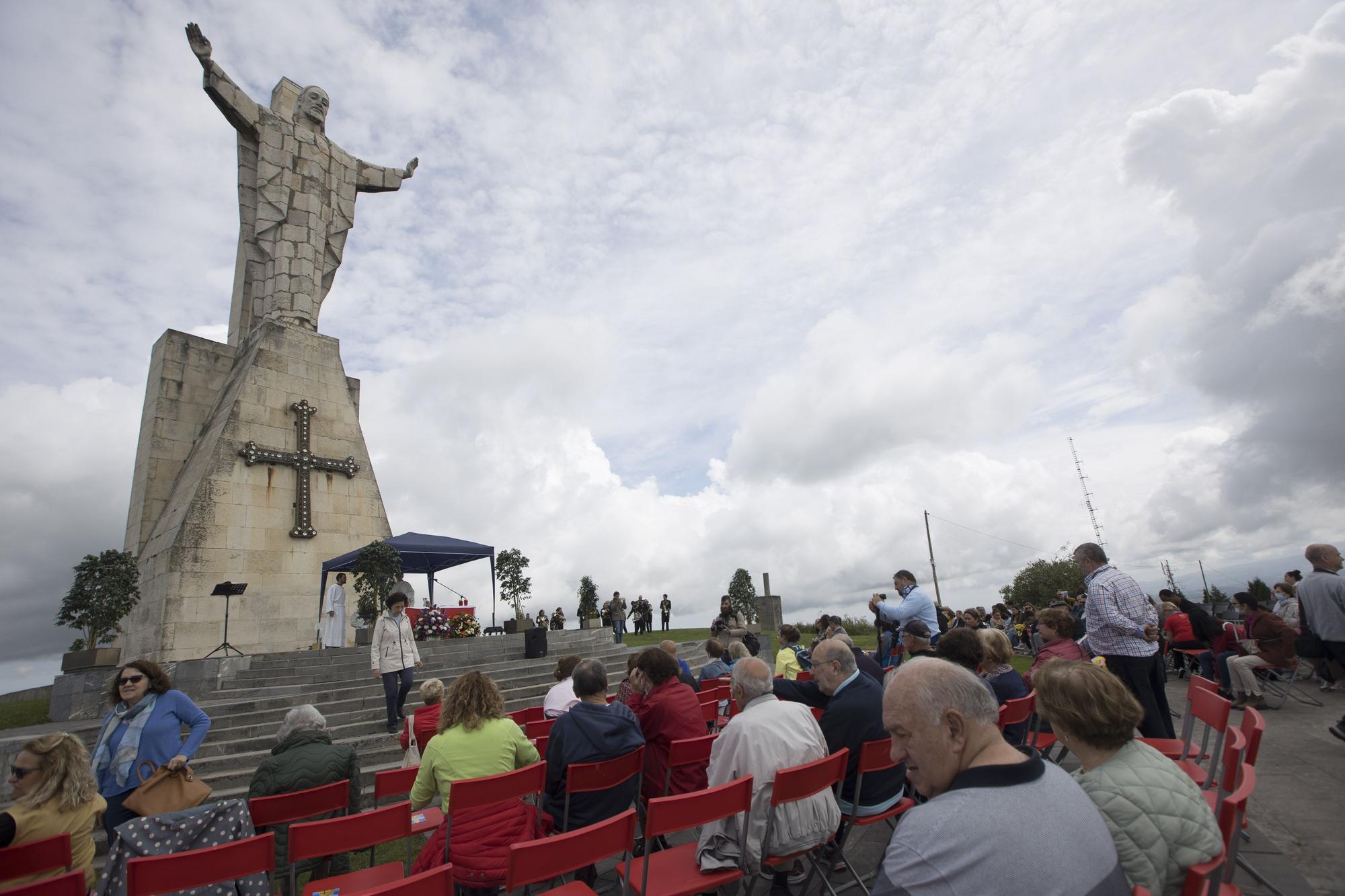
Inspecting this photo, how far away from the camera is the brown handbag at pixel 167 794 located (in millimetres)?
3607

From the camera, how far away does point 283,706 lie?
8727mm

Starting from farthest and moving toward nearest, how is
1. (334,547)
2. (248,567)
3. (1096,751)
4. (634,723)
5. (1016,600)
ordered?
(1016,600), (334,547), (248,567), (634,723), (1096,751)

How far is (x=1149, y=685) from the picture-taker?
4793 millimetres

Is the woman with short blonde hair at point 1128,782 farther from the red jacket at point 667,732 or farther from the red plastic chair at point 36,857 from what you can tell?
the red plastic chair at point 36,857

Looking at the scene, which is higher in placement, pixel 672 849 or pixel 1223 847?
pixel 1223 847

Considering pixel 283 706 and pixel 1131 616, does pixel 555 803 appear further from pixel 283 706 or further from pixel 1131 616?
pixel 283 706

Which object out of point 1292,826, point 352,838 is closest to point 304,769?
point 352,838

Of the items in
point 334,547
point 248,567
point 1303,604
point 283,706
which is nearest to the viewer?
point 1303,604

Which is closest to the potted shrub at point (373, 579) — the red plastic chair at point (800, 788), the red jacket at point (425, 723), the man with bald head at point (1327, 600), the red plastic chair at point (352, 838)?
the red jacket at point (425, 723)

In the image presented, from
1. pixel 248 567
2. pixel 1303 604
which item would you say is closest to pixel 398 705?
pixel 248 567

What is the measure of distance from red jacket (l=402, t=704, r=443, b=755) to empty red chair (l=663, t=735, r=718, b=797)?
191 cm

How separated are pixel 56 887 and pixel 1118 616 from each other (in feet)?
19.9

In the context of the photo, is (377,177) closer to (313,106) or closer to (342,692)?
(313,106)

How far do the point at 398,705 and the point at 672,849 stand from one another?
19.2 ft
